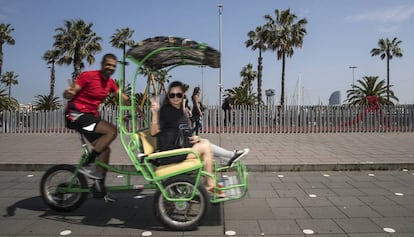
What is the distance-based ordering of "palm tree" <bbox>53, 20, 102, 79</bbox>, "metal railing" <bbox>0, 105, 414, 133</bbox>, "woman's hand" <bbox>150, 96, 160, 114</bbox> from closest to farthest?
"woman's hand" <bbox>150, 96, 160, 114</bbox> < "metal railing" <bbox>0, 105, 414, 133</bbox> < "palm tree" <bbox>53, 20, 102, 79</bbox>

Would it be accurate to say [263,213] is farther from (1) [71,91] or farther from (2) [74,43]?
(2) [74,43]

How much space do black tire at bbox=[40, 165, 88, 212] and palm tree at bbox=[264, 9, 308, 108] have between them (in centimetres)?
3169

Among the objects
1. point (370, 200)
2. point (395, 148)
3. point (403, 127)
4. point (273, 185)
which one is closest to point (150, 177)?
point (273, 185)

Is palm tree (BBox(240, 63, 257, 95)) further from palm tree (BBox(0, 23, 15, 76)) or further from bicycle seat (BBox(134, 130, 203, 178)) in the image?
bicycle seat (BBox(134, 130, 203, 178))

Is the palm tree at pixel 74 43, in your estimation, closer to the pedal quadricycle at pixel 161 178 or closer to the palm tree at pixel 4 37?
the palm tree at pixel 4 37

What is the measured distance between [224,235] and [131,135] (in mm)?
1578

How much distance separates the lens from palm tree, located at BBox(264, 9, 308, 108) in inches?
1310

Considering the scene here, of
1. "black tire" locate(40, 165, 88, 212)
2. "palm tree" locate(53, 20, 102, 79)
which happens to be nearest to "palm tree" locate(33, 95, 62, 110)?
"palm tree" locate(53, 20, 102, 79)

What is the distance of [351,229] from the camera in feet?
12.0

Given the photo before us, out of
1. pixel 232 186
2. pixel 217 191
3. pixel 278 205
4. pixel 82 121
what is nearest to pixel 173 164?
pixel 217 191

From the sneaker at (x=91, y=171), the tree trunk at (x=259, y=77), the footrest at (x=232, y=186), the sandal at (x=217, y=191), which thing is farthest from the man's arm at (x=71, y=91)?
the tree trunk at (x=259, y=77)

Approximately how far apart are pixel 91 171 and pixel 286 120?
12715 millimetres

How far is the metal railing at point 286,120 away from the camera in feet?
50.5

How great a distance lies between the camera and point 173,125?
159 inches
